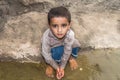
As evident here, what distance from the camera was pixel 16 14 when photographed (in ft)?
16.1

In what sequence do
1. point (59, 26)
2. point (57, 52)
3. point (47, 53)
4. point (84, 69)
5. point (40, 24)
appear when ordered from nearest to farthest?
point (59, 26) → point (47, 53) → point (57, 52) → point (84, 69) → point (40, 24)

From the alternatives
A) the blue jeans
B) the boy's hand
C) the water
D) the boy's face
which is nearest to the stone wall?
the water

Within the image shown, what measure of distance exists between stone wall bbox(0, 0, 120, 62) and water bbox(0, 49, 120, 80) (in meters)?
0.12

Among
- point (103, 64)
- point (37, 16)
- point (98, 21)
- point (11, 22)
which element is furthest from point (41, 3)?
point (103, 64)

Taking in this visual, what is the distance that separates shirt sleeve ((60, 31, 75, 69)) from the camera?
13.9 feet

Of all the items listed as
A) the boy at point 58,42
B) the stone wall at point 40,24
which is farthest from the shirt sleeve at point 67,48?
the stone wall at point 40,24

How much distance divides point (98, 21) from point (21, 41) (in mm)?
1242

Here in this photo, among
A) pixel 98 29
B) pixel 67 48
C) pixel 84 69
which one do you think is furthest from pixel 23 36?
pixel 98 29

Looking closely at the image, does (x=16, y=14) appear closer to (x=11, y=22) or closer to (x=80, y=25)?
(x=11, y=22)

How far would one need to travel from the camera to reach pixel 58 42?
4277mm

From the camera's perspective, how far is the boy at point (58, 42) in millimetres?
3990

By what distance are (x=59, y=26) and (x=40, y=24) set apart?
34.6 inches

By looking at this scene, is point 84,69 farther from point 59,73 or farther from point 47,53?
point 47,53

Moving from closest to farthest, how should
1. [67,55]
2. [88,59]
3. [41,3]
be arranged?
[67,55], [88,59], [41,3]
